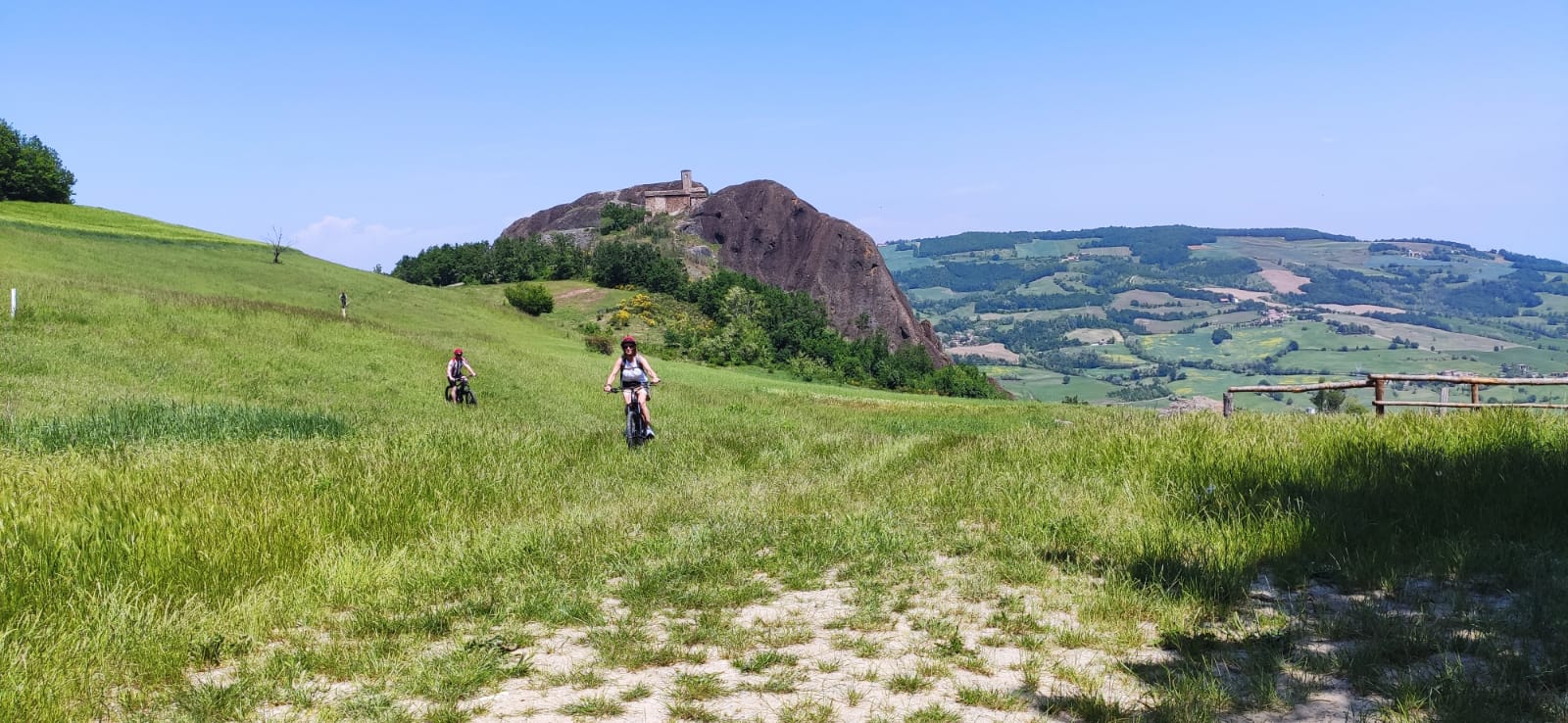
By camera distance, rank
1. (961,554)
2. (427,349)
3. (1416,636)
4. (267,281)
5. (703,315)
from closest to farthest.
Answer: (1416,636) < (961,554) < (427,349) < (267,281) < (703,315)

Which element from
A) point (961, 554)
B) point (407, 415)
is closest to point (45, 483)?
point (961, 554)

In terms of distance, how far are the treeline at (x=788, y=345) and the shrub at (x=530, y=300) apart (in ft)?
36.8

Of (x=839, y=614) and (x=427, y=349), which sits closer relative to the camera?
(x=839, y=614)

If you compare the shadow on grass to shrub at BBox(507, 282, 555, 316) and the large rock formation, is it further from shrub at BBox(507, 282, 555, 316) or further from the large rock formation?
the large rock formation

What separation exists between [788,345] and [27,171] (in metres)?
71.1

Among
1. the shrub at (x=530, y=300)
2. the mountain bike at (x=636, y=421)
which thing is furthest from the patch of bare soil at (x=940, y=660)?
the shrub at (x=530, y=300)

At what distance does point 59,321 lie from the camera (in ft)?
94.2

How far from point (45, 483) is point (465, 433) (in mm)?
5633

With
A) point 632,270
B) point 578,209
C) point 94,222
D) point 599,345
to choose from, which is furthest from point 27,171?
point 578,209

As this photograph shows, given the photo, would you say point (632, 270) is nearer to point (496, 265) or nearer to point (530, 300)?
point (496, 265)

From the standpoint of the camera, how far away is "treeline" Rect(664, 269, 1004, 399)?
3287 inches

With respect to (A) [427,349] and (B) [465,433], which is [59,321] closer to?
(A) [427,349]

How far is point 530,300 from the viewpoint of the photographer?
3290 inches

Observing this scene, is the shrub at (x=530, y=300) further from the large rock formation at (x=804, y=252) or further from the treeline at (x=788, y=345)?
the large rock formation at (x=804, y=252)
